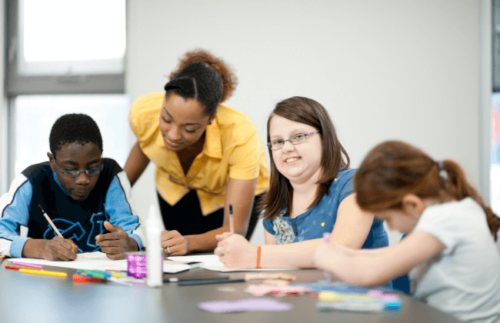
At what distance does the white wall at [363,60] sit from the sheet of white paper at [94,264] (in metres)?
1.43

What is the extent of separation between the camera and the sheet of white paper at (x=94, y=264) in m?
1.12

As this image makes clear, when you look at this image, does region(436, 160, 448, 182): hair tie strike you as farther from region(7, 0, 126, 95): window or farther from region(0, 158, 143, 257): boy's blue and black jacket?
region(7, 0, 126, 95): window

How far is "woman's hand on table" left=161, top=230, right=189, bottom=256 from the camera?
1.40 m

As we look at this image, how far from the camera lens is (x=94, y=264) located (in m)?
1.20

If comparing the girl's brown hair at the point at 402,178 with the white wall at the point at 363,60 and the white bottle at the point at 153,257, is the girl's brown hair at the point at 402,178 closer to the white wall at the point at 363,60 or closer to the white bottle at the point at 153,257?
the white bottle at the point at 153,257

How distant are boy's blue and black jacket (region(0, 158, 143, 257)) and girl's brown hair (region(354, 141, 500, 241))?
874mm

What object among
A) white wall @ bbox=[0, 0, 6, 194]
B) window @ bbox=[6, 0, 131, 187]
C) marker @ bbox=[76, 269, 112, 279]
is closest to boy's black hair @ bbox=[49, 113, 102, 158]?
marker @ bbox=[76, 269, 112, 279]

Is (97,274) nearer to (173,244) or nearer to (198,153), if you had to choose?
(173,244)

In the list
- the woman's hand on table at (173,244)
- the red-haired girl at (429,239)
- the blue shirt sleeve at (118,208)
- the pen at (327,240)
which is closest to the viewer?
the red-haired girl at (429,239)

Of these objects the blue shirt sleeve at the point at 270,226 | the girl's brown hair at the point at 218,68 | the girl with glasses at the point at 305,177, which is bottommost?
the blue shirt sleeve at the point at 270,226

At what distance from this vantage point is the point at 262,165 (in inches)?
80.6

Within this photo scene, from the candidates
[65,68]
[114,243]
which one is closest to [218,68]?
[114,243]

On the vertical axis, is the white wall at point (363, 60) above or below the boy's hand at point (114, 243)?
above

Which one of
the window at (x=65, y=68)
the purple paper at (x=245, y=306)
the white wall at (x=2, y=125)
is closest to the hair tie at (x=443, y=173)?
the purple paper at (x=245, y=306)
